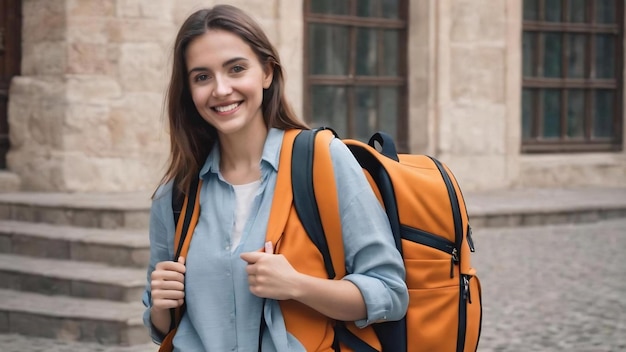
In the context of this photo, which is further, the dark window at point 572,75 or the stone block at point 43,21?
the dark window at point 572,75

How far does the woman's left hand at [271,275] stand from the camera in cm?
184

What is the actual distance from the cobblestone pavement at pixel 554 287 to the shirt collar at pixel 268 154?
337cm

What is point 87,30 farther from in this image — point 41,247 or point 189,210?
point 189,210

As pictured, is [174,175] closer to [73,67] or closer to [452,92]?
[73,67]

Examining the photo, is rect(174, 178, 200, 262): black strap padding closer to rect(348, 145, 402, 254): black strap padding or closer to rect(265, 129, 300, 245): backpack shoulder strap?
rect(265, 129, 300, 245): backpack shoulder strap

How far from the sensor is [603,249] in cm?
835

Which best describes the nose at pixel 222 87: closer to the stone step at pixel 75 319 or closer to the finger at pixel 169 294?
the finger at pixel 169 294

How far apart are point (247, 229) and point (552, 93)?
1018cm

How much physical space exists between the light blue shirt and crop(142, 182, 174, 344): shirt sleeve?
3.6 inches

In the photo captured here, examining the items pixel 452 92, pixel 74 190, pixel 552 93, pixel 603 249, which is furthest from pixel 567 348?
pixel 552 93

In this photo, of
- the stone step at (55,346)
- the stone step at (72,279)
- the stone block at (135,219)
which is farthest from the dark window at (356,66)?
the stone step at (55,346)

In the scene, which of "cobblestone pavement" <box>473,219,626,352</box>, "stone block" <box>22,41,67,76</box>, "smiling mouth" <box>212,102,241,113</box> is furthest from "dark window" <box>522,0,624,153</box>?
"smiling mouth" <box>212,102,241,113</box>

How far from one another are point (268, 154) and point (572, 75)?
406 inches

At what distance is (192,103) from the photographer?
2166 millimetres
